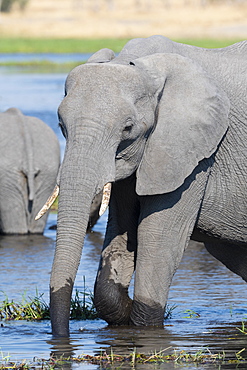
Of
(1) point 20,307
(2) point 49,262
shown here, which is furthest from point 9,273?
(1) point 20,307

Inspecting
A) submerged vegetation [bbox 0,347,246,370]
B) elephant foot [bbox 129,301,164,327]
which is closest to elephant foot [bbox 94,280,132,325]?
elephant foot [bbox 129,301,164,327]

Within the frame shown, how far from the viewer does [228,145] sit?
5.59 meters

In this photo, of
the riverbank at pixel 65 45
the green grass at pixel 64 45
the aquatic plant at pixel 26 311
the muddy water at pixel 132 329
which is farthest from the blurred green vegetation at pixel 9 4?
the aquatic plant at pixel 26 311

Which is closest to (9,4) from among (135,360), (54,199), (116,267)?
(116,267)

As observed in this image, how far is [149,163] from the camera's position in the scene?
5273 millimetres

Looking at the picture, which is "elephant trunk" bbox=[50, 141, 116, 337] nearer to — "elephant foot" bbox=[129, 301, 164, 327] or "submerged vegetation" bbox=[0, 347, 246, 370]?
"submerged vegetation" bbox=[0, 347, 246, 370]

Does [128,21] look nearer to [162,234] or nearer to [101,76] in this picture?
[162,234]

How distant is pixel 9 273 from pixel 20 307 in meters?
1.58

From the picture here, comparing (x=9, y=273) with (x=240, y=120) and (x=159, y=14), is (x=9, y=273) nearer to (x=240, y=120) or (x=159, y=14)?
(x=240, y=120)

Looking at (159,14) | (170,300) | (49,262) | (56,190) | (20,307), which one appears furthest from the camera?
(159,14)

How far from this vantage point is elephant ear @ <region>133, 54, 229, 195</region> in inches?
207

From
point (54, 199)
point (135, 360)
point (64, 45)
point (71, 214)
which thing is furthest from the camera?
point (64, 45)

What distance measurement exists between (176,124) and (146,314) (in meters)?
1.19

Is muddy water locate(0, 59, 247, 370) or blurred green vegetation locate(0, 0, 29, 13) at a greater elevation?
muddy water locate(0, 59, 247, 370)
